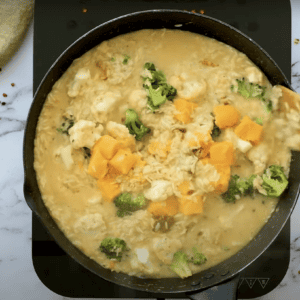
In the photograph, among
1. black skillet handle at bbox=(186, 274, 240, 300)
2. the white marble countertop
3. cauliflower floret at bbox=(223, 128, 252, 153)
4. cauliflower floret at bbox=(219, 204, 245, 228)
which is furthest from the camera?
the white marble countertop

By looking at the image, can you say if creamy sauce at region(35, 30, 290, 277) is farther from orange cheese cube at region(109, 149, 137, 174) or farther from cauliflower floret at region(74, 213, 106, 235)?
orange cheese cube at region(109, 149, 137, 174)

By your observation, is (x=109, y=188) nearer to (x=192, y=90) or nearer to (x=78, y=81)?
(x=78, y=81)

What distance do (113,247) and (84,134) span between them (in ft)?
2.57

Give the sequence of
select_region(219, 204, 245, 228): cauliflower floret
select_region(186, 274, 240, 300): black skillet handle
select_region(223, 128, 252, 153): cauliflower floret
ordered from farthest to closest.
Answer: select_region(219, 204, 245, 228): cauliflower floret < select_region(223, 128, 252, 153): cauliflower floret < select_region(186, 274, 240, 300): black skillet handle

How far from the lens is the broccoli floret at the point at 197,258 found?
2.51m

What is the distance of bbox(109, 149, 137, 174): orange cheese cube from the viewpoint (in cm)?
229

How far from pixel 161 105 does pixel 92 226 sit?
3.06ft

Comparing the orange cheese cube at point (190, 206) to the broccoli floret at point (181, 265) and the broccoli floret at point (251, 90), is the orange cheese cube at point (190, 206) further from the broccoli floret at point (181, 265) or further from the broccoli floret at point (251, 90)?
the broccoli floret at point (251, 90)

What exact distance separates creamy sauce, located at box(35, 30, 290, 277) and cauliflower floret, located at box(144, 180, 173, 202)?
0.52 ft

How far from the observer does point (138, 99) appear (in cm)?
241

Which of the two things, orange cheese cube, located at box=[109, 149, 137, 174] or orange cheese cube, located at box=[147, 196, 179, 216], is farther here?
orange cheese cube, located at box=[147, 196, 179, 216]

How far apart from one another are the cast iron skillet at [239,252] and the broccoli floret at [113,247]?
118 millimetres

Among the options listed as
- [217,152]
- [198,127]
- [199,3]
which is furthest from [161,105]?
[199,3]

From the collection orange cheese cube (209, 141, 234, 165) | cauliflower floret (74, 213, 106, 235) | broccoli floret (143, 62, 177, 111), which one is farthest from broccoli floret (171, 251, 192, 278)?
broccoli floret (143, 62, 177, 111)
